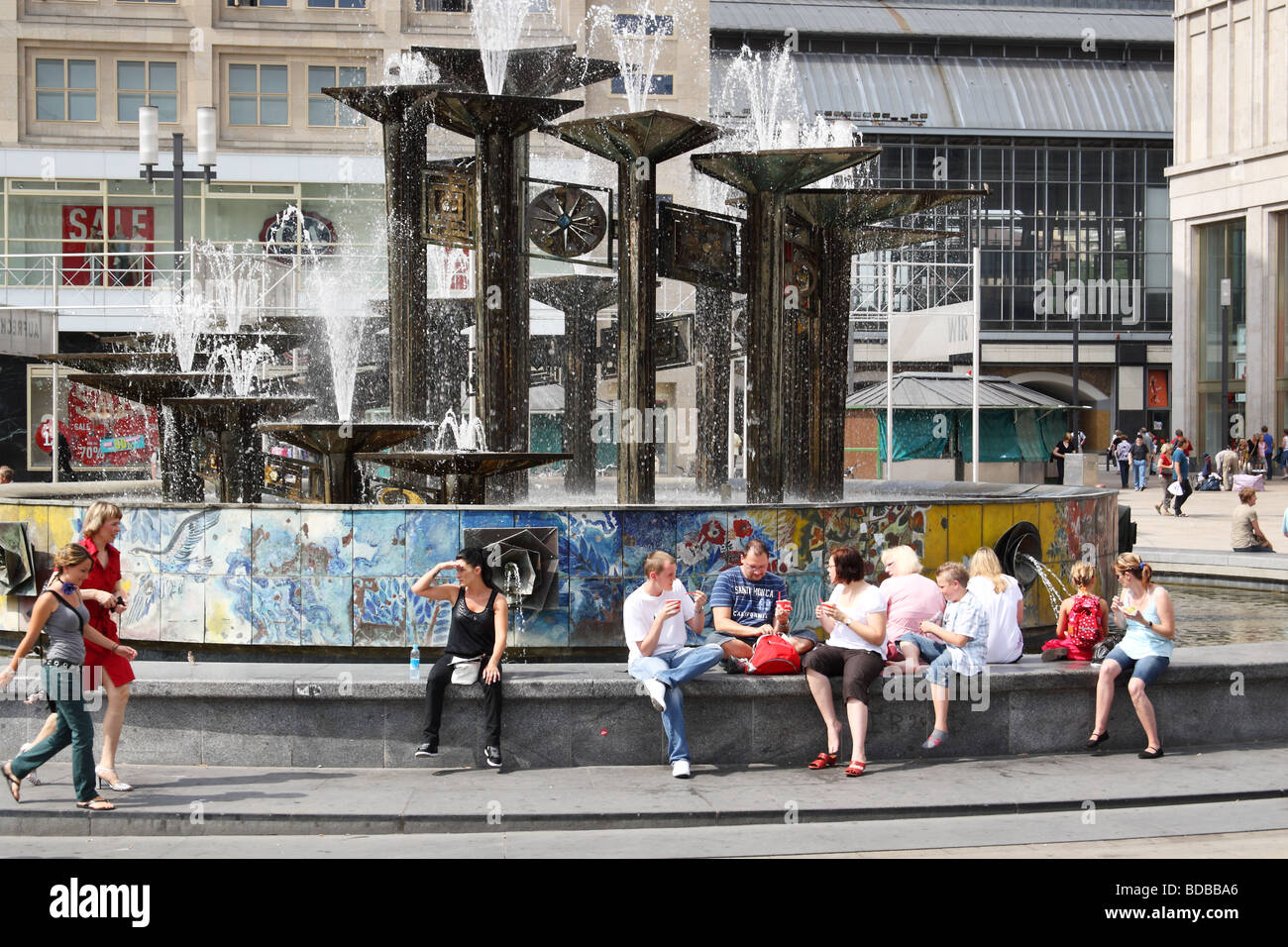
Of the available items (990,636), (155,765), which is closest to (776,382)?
(990,636)

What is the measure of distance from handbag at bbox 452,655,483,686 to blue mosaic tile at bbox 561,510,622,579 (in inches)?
91.2

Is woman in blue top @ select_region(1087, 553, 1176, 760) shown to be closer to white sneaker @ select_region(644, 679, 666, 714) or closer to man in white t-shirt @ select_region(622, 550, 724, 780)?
man in white t-shirt @ select_region(622, 550, 724, 780)

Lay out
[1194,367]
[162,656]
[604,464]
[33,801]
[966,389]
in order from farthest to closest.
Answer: [1194,367]
[966,389]
[604,464]
[162,656]
[33,801]

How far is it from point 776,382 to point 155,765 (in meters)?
7.06

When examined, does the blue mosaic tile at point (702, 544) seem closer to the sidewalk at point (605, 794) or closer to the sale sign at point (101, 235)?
the sidewalk at point (605, 794)

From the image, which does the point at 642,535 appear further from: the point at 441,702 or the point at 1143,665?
the point at 1143,665

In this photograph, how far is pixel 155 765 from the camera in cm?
912

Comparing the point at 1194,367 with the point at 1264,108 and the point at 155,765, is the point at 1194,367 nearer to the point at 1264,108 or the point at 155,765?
the point at 1264,108

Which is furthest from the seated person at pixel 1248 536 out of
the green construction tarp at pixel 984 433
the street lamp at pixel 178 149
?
the green construction tarp at pixel 984 433

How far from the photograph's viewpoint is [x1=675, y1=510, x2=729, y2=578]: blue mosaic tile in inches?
451

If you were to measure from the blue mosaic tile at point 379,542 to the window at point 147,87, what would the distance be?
36.4 m

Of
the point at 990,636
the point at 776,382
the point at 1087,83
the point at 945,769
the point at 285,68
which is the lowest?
the point at 945,769

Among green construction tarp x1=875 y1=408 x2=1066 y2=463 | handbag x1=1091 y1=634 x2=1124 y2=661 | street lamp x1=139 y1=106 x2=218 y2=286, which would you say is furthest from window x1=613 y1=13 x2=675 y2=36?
handbag x1=1091 y1=634 x2=1124 y2=661

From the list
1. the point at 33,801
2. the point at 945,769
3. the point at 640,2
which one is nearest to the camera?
the point at 33,801
